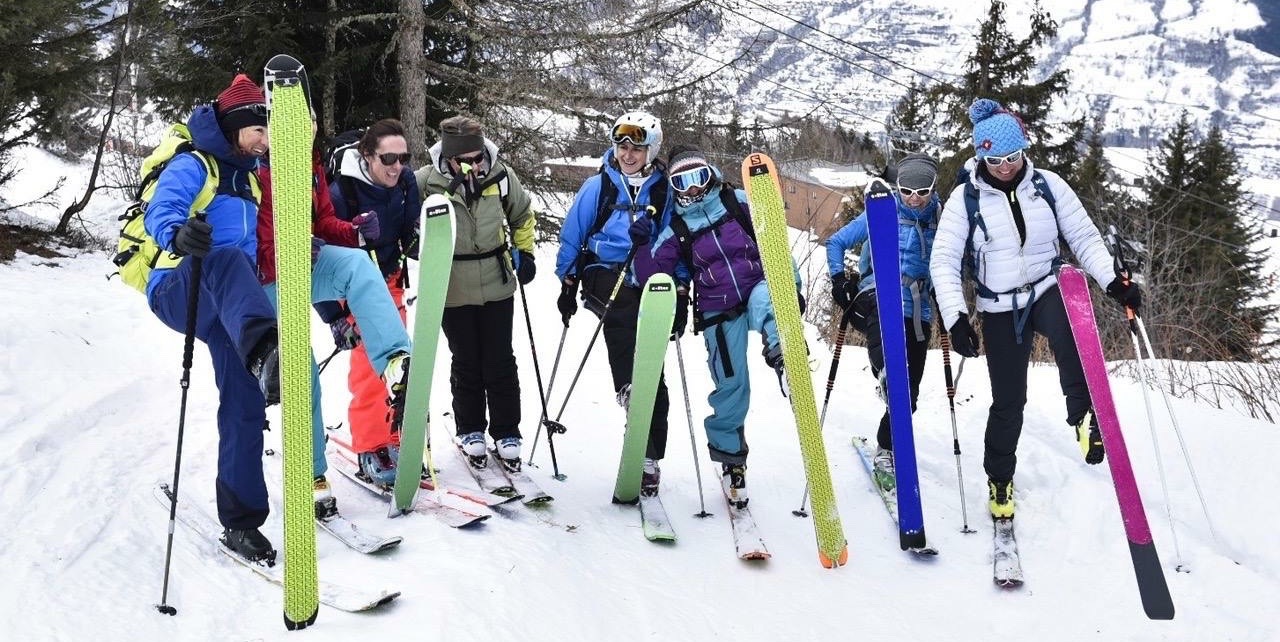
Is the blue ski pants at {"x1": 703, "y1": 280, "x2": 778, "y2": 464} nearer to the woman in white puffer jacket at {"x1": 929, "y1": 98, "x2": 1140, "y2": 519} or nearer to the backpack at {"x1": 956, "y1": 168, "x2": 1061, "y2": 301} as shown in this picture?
the woman in white puffer jacket at {"x1": 929, "y1": 98, "x2": 1140, "y2": 519}

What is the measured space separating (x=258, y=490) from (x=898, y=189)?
3.48 metres

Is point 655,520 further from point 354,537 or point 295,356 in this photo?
point 295,356

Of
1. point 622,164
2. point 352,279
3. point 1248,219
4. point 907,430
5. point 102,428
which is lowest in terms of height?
point 1248,219

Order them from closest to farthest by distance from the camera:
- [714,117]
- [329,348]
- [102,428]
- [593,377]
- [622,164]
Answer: [622,164] < [102,428] < [593,377] < [329,348] < [714,117]

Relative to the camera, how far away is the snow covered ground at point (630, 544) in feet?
9.53

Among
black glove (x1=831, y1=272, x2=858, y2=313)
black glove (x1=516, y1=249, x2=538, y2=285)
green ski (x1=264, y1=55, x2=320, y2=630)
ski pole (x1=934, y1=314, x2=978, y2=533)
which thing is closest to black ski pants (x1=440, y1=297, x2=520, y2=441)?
black glove (x1=516, y1=249, x2=538, y2=285)

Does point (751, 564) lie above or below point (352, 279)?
below

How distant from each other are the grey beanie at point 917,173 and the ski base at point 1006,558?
5.92 ft

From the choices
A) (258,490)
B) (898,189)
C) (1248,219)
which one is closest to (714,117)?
(898,189)

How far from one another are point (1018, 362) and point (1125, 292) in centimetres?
58

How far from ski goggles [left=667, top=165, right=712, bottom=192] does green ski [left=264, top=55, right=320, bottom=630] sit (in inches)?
75.9

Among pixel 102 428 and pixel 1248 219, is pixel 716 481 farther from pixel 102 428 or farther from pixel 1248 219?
pixel 1248 219

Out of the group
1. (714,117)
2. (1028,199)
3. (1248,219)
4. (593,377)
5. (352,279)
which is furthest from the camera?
(1248,219)

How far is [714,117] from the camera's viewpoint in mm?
14438
